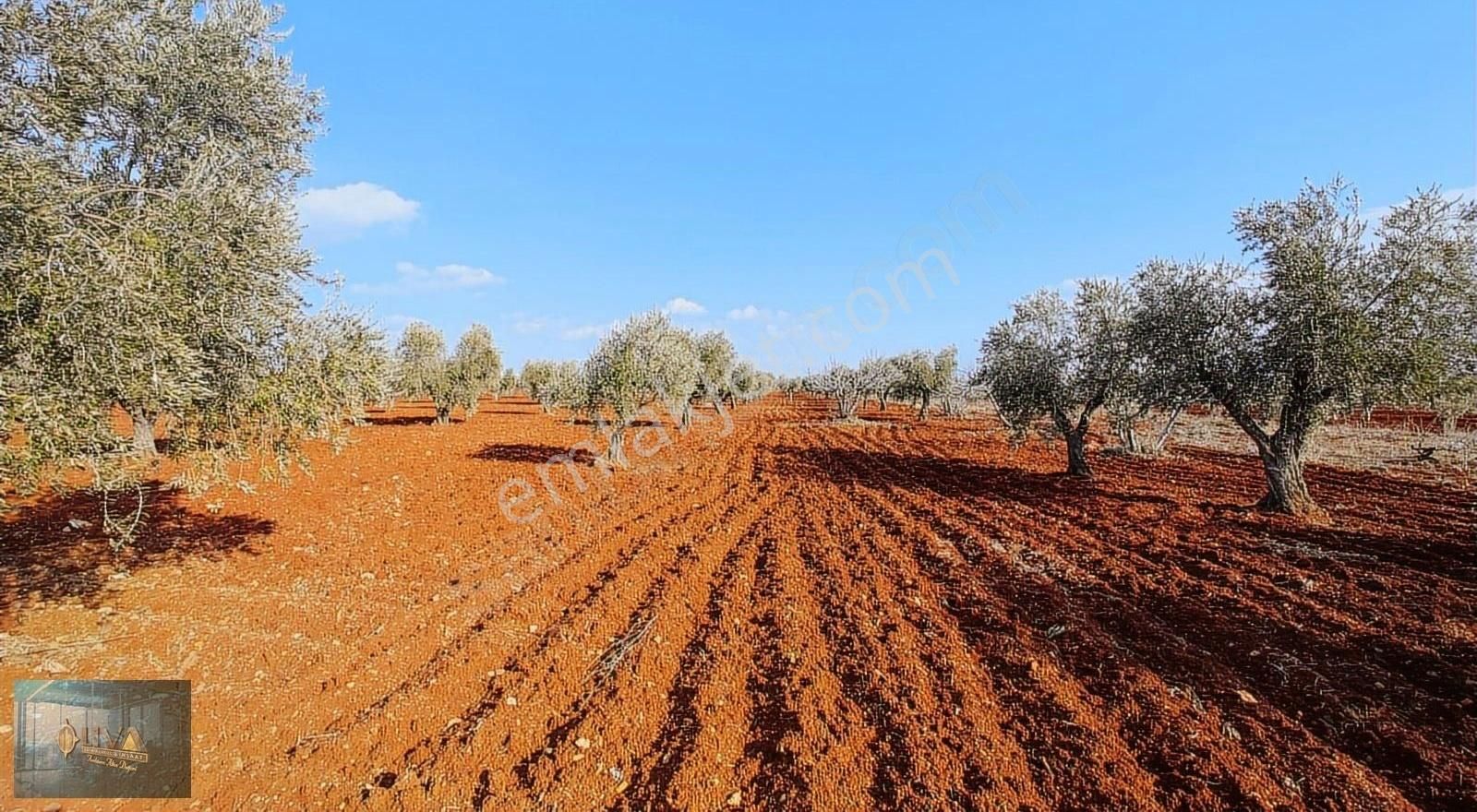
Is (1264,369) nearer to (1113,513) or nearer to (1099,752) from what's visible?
(1113,513)

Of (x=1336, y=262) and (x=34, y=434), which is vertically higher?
(x=1336, y=262)

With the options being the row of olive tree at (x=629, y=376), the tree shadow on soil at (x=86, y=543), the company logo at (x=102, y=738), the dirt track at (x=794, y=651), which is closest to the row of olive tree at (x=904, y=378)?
the row of olive tree at (x=629, y=376)

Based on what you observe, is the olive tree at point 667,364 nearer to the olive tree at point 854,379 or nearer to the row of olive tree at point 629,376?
the row of olive tree at point 629,376

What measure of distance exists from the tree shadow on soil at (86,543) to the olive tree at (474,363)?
27.3 meters

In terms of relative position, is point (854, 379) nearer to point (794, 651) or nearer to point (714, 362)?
point (714, 362)

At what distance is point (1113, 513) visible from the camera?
1349 cm

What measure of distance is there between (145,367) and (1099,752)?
9.35 meters

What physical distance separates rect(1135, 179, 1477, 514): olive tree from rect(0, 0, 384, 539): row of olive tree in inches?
684

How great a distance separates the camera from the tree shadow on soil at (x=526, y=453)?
22.7m

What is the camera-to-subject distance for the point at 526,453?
24578 millimetres

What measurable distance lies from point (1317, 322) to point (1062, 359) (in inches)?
261

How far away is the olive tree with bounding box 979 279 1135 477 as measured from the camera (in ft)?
55.1

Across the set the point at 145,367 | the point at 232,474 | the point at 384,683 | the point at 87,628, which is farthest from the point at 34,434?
the point at 232,474

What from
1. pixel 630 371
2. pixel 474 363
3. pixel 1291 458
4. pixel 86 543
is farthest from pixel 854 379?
pixel 86 543
